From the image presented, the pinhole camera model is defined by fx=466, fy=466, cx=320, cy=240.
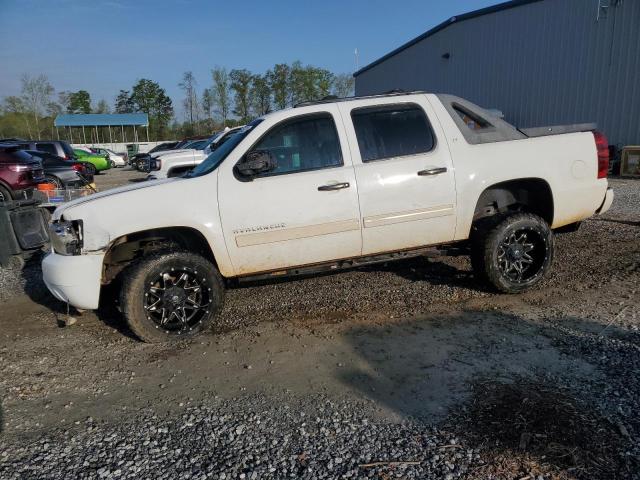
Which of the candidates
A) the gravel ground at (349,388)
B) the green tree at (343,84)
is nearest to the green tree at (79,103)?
the green tree at (343,84)

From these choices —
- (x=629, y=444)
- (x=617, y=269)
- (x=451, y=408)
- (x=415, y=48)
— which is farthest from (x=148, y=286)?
(x=415, y=48)

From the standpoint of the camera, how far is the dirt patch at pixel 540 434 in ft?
7.63

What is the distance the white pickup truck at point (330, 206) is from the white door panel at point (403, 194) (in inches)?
0.5

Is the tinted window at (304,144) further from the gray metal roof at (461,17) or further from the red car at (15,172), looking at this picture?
the gray metal roof at (461,17)

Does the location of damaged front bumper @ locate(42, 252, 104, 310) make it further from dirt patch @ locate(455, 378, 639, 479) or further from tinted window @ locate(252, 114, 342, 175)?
dirt patch @ locate(455, 378, 639, 479)

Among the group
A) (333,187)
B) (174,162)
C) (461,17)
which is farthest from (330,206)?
(461,17)

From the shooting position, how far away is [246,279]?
439 cm

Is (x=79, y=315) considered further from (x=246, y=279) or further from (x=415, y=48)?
(x=415, y=48)

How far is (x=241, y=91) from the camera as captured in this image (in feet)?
204

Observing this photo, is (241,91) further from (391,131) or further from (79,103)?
(391,131)

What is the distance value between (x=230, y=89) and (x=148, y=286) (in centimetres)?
6362

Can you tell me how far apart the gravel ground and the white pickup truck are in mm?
496

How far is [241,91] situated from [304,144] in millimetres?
61705

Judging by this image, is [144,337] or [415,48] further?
[415,48]
